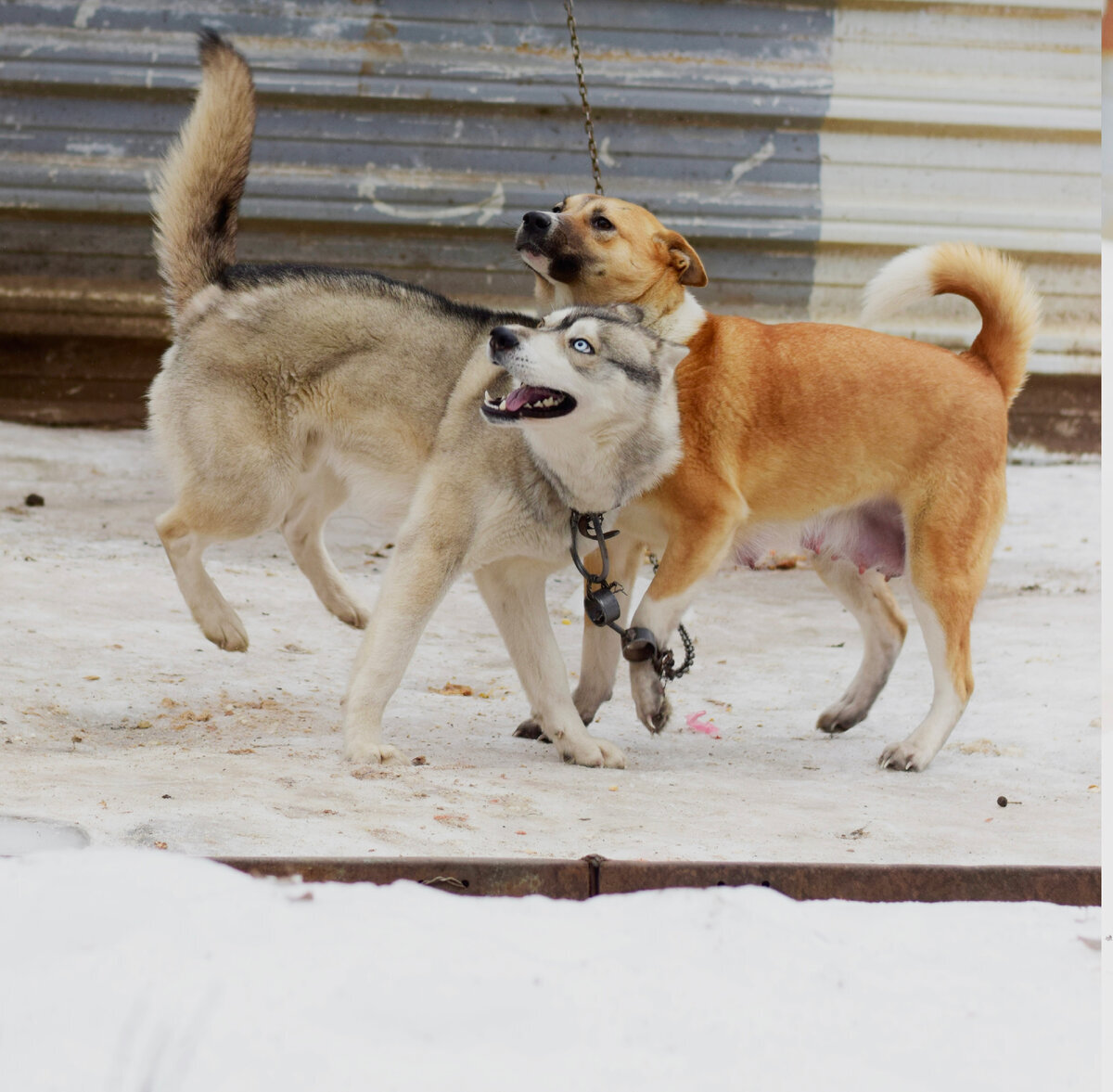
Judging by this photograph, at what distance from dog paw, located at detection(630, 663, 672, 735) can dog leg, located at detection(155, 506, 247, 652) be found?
122cm

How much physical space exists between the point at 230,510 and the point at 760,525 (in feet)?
5.15

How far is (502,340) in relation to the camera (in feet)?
10.1

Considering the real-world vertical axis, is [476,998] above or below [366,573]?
above

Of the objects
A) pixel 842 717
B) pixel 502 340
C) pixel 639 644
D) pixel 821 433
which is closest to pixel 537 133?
pixel 821 433

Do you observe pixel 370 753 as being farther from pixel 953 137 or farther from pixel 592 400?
pixel 953 137

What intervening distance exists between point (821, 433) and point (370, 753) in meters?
1.62

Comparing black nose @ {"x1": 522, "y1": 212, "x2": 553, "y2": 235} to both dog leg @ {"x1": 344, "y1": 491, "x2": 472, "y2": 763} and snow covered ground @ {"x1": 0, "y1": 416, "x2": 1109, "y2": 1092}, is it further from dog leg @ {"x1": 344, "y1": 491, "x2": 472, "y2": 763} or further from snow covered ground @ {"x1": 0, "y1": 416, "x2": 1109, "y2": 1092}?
snow covered ground @ {"x1": 0, "y1": 416, "x2": 1109, "y2": 1092}

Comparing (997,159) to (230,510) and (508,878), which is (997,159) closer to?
(230,510)

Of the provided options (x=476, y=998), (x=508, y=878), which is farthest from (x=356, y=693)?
(x=476, y=998)

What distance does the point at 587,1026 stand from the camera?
5.52 ft

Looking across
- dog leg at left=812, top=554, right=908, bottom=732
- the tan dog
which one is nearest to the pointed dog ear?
the tan dog

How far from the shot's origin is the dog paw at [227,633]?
156 inches

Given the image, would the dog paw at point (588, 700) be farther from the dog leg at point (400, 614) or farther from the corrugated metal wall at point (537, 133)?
the corrugated metal wall at point (537, 133)

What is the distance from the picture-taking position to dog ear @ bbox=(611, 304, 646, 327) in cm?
346
